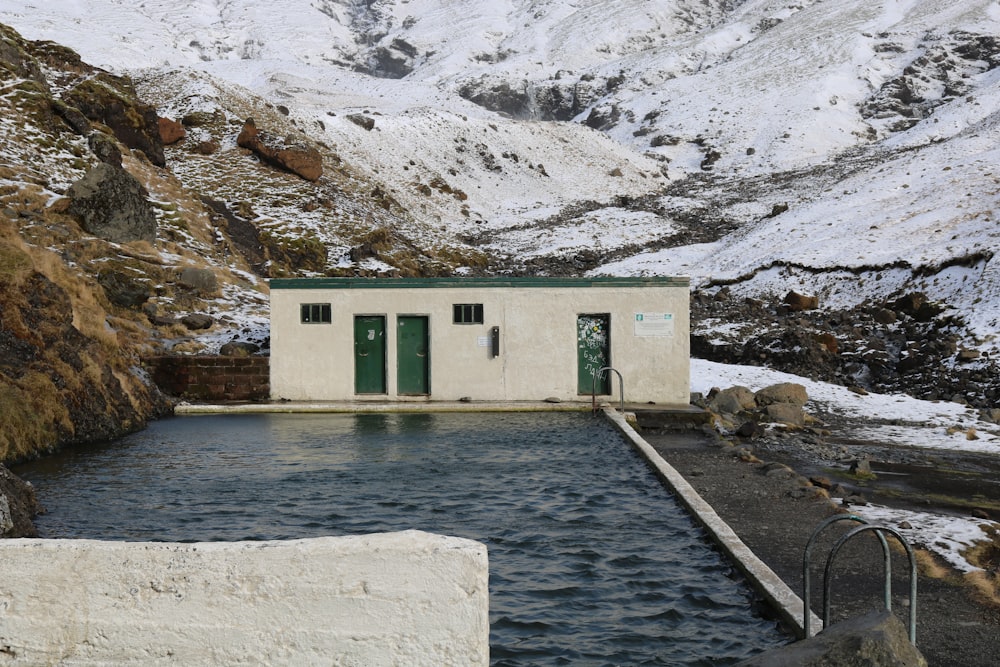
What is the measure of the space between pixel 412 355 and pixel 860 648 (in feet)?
59.5

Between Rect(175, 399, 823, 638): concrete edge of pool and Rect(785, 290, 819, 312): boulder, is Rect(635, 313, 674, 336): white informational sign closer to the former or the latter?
Rect(175, 399, 823, 638): concrete edge of pool

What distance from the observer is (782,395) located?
24078 millimetres

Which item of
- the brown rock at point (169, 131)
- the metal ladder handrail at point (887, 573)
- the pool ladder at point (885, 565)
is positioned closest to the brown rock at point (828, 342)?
the pool ladder at point (885, 565)

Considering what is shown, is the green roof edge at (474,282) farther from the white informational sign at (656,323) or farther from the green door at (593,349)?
the green door at (593,349)

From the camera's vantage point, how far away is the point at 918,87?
374ft

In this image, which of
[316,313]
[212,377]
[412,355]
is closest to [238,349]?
[212,377]

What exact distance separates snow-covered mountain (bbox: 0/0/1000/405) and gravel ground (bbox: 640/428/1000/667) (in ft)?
42.3

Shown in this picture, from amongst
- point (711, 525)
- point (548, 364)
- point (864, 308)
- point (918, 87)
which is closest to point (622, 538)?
point (711, 525)

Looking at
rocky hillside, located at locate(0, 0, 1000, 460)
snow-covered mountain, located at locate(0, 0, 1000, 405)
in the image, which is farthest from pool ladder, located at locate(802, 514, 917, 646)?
snow-covered mountain, located at locate(0, 0, 1000, 405)

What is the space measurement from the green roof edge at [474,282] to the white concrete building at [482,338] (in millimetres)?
26

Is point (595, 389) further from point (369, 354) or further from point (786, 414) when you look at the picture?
point (369, 354)

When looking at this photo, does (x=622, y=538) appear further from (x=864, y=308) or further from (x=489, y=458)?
(x=864, y=308)

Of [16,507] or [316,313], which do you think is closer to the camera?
[16,507]

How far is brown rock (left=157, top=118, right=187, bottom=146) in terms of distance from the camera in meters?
56.5
